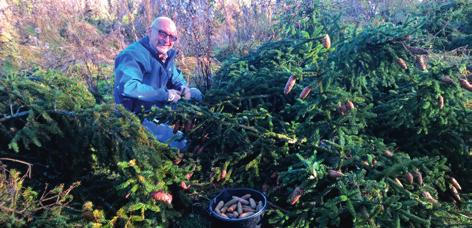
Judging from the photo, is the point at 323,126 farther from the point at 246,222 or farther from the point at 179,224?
the point at 179,224

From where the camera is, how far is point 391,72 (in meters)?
2.93

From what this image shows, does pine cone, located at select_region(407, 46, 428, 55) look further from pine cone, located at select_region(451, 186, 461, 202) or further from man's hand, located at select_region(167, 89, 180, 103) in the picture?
man's hand, located at select_region(167, 89, 180, 103)

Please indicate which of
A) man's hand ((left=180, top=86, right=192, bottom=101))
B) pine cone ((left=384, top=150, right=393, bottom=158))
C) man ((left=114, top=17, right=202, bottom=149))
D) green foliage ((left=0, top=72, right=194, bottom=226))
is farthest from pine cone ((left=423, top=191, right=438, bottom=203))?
man's hand ((left=180, top=86, right=192, bottom=101))

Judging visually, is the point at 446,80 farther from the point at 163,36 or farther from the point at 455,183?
the point at 163,36

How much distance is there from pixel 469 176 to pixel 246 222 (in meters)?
1.99

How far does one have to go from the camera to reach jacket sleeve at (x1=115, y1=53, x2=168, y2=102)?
152 inches

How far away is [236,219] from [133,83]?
1821mm

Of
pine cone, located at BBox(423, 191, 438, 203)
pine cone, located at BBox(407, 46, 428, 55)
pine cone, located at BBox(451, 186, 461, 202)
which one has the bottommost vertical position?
pine cone, located at BBox(451, 186, 461, 202)

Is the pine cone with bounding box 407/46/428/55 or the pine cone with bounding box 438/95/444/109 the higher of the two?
the pine cone with bounding box 407/46/428/55

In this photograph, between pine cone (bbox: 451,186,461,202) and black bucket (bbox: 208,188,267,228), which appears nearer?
black bucket (bbox: 208,188,267,228)

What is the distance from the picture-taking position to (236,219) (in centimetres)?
283

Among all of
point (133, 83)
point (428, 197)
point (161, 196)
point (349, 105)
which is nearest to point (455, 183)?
point (428, 197)

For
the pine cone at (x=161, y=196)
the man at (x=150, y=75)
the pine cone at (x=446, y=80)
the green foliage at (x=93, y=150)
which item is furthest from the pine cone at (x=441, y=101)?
the man at (x=150, y=75)

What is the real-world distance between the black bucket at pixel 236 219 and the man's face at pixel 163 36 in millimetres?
1927
